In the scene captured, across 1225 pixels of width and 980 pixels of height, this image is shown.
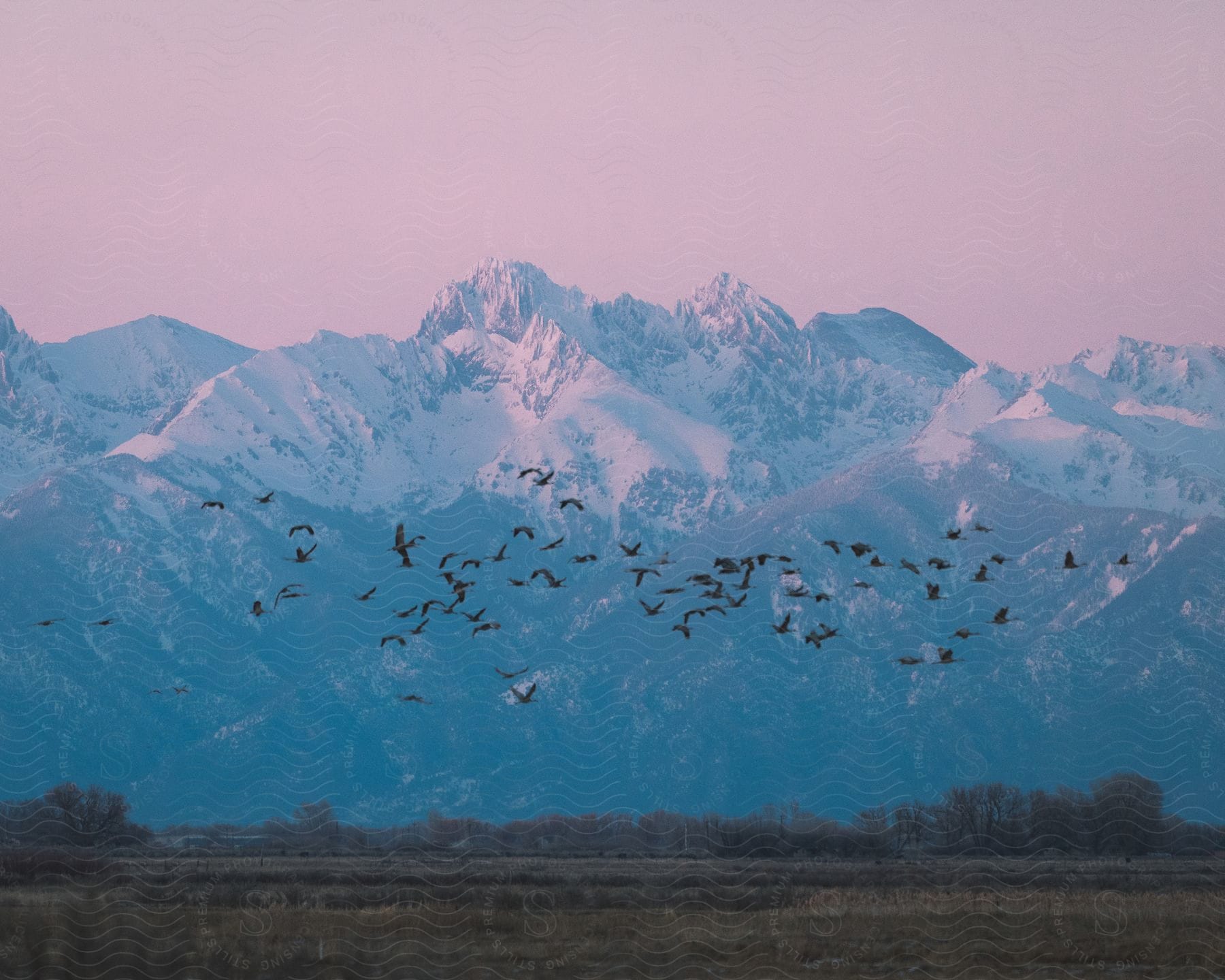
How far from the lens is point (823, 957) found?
210 ft

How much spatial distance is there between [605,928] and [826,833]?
246ft

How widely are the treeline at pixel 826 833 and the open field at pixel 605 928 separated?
42.7 metres

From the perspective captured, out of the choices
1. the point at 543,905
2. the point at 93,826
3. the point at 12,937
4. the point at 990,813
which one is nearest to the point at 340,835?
the point at 93,826

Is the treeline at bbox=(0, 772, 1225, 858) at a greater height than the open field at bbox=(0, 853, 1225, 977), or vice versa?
the treeline at bbox=(0, 772, 1225, 858)

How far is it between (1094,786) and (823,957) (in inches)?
4531

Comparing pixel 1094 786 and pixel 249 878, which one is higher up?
pixel 1094 786

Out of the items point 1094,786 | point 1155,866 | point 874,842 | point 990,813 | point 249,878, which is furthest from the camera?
point 1094,786

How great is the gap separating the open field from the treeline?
1682 inches

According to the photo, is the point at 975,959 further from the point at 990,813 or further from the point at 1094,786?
the point at 1094,786

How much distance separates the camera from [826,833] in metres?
142

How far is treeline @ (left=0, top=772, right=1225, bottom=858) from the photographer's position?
138m

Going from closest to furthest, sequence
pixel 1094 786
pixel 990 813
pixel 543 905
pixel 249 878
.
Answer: pixel 543 905, pixel 249 878, pixel 990 813, pixel 1094 786

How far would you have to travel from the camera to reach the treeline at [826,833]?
138500mm

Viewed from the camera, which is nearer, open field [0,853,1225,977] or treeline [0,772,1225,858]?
open field [0,853,1225,977]
